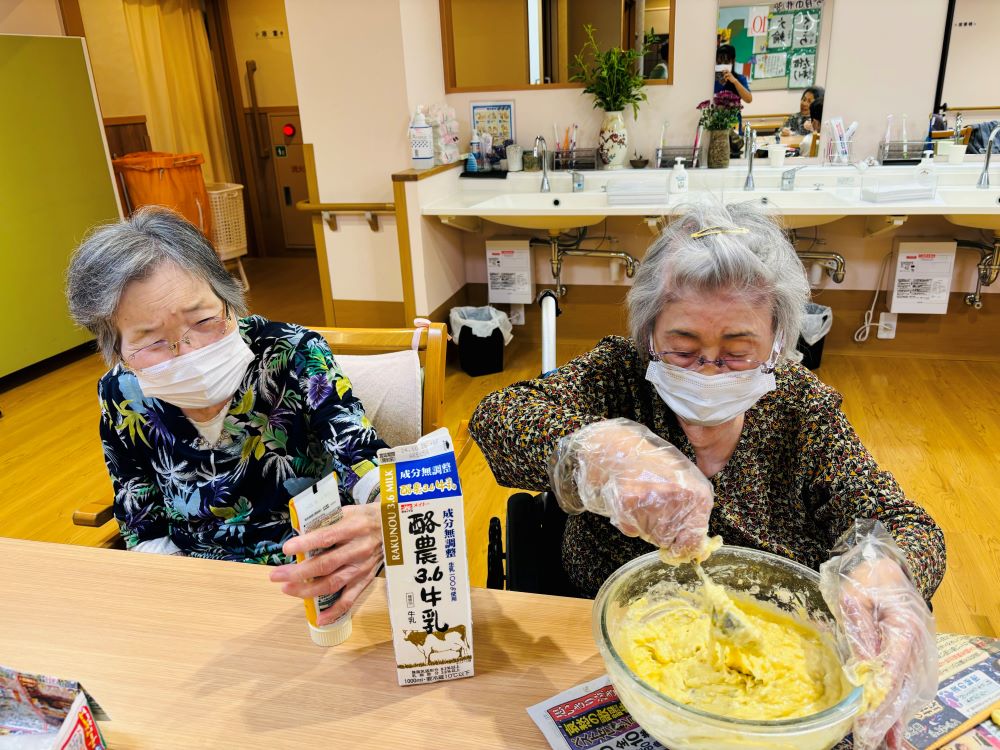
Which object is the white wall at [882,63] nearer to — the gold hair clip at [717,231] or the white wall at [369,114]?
the white wall at [369,114]

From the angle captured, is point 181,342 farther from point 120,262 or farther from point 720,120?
point 720,120

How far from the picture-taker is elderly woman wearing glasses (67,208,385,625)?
123cm

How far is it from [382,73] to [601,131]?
1206 mm

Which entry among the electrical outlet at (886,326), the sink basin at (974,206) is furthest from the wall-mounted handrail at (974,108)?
the electrical outlet at (886,326)

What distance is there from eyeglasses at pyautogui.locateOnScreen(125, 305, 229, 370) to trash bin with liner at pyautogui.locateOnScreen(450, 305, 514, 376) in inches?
101

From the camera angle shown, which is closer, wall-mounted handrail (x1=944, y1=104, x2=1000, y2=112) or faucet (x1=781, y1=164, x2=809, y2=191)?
wall-mounted handrail (x1=944, y1=104, x2=1000, y2=112)

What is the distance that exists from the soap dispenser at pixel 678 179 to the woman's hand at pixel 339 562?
303 cm

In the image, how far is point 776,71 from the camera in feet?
11.9

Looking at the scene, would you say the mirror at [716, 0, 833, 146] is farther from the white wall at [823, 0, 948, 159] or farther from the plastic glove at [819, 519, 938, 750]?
the plastic glove at [819, 519, 938, 750]

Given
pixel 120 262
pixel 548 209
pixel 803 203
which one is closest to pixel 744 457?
pixel 120 262

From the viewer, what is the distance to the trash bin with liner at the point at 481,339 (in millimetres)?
3836

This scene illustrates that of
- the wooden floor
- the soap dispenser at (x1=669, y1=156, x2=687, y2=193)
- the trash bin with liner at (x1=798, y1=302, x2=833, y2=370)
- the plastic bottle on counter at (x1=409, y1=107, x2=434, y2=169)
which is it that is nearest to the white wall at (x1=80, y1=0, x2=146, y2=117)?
the wooden floor

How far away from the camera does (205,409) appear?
135 cm

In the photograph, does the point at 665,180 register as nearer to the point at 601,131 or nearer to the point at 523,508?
the point at 601,131
